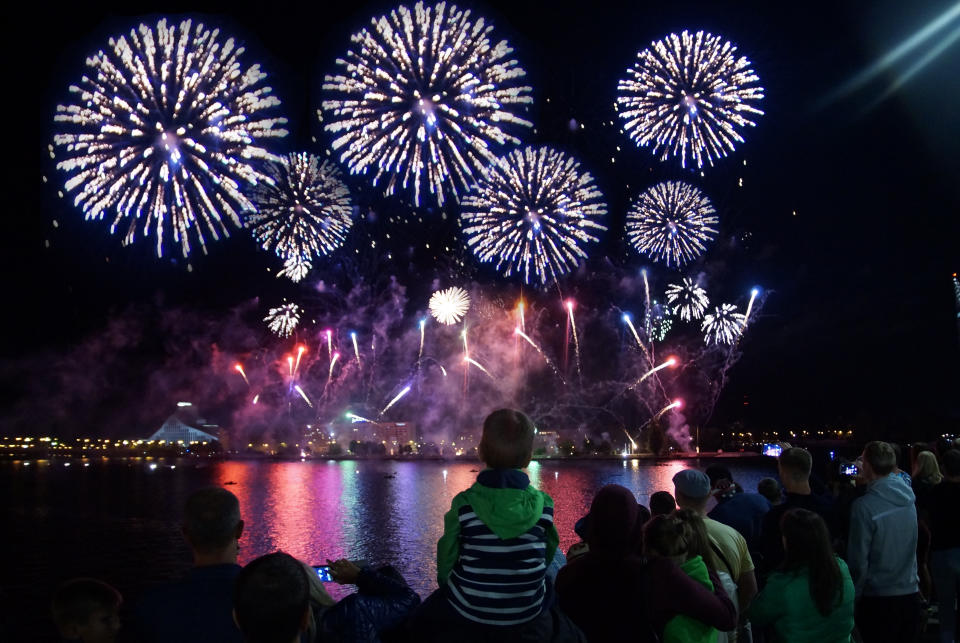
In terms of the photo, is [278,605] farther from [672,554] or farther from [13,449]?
[13,449]

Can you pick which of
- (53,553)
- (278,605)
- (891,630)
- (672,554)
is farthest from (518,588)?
(53,553)

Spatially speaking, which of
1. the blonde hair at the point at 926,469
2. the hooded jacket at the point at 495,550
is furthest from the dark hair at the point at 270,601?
the blonde hair at the point at 926,469

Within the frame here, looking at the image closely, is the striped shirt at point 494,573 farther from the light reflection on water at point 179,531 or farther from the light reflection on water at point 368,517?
the light reflection on water at point 179,531

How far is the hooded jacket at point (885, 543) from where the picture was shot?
6.21m

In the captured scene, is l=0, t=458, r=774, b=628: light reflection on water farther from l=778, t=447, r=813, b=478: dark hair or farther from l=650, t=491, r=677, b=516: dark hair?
l=778, t=447, r=813, b=478: dark hair

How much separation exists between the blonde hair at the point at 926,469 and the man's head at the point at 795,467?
251cm

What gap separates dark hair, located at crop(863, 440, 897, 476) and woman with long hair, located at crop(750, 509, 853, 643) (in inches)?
75.8

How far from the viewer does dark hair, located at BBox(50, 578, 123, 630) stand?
4.47 metres

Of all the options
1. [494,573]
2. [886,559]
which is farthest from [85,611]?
[886,559]

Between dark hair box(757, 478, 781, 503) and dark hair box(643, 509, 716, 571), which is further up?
dark hair box(757, 478, 781, 503)

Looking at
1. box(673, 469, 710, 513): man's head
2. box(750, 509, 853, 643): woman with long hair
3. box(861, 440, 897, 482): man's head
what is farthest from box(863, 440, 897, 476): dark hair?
box(750, 509, 853, 643): woman with long hair

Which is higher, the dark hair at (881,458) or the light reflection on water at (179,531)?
the dark hair at (881,458)

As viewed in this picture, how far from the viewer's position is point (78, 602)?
14.7 ft

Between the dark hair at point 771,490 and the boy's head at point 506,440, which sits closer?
the boy's head at point 506,440
